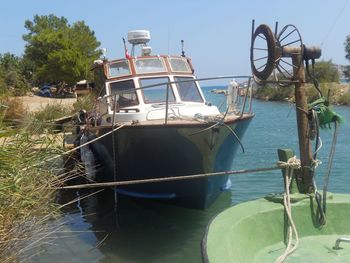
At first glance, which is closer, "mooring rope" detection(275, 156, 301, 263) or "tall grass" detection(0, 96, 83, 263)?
"tall grass" detection(0, 96, 83, 263)

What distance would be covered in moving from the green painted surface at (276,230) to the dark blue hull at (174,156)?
133 inches

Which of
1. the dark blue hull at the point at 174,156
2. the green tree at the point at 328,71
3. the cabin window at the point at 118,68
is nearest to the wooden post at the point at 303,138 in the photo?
the dark blue hull at the point at 174,156

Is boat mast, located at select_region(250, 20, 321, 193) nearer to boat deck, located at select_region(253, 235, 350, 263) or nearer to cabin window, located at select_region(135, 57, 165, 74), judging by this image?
boat deck, located at select_region(253, 235, 350, 263)

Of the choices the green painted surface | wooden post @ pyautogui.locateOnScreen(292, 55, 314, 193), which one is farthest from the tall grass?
wooden post @ pyautogui.locateOnScreen(292, 55, 314, 193)

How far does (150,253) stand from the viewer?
7746 mm

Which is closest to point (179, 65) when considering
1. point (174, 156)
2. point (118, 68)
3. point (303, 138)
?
point (118, 68)

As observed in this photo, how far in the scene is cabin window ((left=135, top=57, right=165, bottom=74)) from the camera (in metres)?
10.6

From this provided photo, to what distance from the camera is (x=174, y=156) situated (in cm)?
843

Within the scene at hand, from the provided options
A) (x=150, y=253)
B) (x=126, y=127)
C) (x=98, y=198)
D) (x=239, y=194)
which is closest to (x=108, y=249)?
(x=150, y=253)

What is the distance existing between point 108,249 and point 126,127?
6.94 feet

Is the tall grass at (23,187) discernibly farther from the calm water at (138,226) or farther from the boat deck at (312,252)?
the boat deck at (312,252)

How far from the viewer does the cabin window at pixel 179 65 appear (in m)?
10.9

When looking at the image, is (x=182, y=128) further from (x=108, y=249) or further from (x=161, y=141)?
(x=108, y=249)

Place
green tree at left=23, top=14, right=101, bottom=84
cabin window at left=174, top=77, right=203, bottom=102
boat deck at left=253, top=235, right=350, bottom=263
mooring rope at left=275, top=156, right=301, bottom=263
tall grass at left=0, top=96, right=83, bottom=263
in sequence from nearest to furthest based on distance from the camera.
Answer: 1. tall grass at left=0, top=96, right=83, bottom=263
2. mooring rope at left=275, top=156, right=301, bottom=263
3. boat deck at left=253, top=235, right=350, bottom=263
4. cabin window at left=174, top=77, right=203, bottom=102
5. green tree at left=23, top=14, right=101, bottom=84
